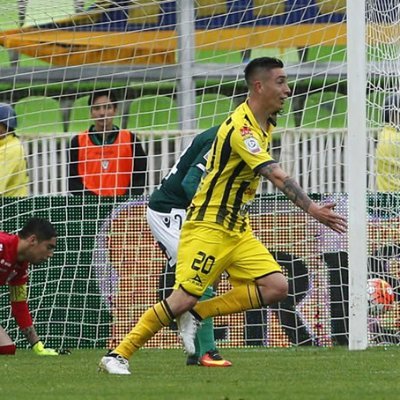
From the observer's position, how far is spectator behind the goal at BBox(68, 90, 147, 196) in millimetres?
12852

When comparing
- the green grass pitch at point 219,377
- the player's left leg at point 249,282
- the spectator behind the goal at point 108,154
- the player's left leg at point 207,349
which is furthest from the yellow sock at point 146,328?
the spectator behind the goal at point 108,154

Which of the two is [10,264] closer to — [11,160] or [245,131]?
[11,160]

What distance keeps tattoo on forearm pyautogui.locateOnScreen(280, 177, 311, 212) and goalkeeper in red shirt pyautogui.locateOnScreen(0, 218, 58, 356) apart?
2944 mm

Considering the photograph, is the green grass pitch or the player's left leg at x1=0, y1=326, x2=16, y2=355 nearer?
the green grass pitch

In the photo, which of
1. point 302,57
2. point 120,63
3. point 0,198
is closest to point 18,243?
point 0,198

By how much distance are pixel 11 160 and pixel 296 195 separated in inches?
186

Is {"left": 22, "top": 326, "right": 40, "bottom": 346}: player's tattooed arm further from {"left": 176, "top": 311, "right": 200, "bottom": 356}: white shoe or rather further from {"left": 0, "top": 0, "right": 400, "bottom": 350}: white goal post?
{"left": 176, "top": 311, "right": 200, "bottom": 356}: white shoe

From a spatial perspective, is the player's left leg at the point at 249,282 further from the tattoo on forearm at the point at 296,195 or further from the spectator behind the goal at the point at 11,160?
the spectator behind the goal at the point at 11,160

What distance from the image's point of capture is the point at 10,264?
36.8ft

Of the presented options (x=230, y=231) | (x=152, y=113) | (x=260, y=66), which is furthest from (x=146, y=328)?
(x=152, y=113)

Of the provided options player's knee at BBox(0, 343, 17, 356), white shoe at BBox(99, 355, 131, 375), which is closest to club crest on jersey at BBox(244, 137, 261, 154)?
white shoe at BBox(99, 355, 131, 375)

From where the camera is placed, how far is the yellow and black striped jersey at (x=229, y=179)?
A: 905cm

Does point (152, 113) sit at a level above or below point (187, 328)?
above

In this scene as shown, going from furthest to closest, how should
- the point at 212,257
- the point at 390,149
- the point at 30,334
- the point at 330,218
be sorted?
the point at 390,149, the point at 30,334, the point at 212,257, the point at 330,218
